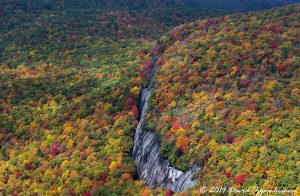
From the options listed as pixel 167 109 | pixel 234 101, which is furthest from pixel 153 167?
pixel 234 101

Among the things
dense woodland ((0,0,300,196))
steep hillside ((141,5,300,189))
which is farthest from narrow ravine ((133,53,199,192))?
steep hillside ((141,5,300,189))

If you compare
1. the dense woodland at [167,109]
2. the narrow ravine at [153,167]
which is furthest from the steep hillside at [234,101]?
the narrow ravine at [153,167]

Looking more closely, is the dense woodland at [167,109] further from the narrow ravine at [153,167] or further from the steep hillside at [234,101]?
the narrow ravine at [153,167]

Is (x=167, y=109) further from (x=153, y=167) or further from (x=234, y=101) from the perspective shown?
(x=234, y=101)

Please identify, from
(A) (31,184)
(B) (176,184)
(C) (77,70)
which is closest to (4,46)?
(C) (77,70)

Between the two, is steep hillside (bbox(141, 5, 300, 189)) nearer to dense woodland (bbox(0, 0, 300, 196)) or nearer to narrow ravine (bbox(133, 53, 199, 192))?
dense woodland (bbox(0, 0, 300, 196))

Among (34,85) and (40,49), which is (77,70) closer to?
(34,85)
